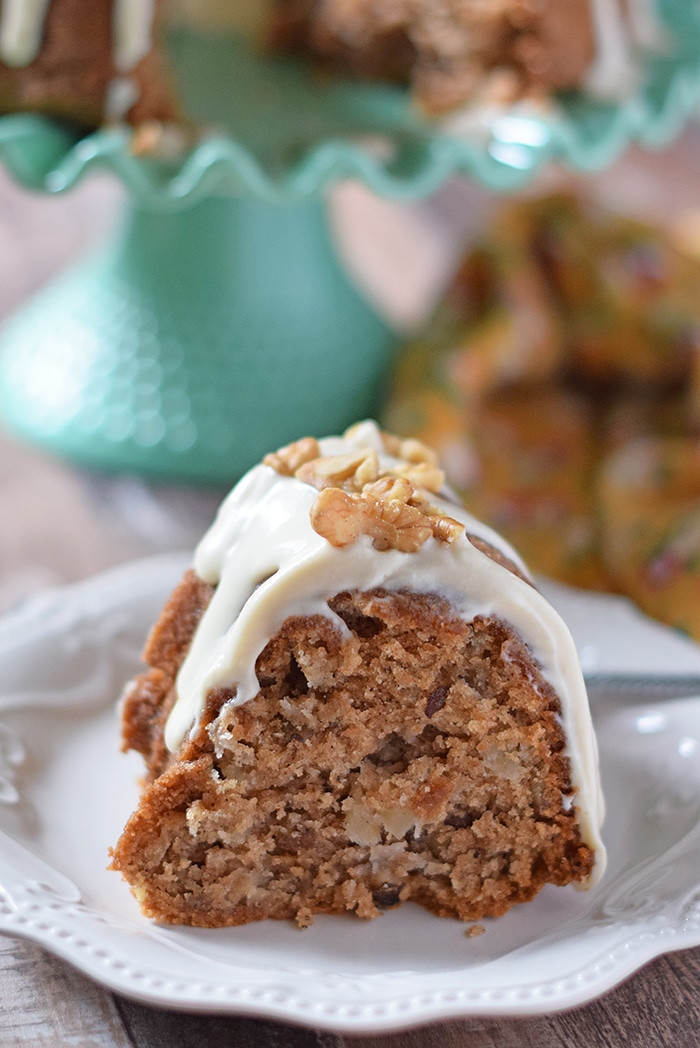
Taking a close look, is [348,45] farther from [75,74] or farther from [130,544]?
[130,544]

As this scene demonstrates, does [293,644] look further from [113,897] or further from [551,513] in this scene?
[551,513]

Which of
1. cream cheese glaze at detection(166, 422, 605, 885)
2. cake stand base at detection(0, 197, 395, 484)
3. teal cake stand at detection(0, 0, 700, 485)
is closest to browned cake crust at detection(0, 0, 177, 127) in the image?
teal cake stand at detection(0, 0, 700, 485)

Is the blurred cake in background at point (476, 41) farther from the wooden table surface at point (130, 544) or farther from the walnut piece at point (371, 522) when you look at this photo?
the walnut piece at point (371, 522)

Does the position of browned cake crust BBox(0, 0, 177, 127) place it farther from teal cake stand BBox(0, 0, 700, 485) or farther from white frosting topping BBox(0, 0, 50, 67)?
teal cake stand BBox(0, 0, 700, 485)

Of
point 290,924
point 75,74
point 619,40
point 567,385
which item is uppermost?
point 75,74

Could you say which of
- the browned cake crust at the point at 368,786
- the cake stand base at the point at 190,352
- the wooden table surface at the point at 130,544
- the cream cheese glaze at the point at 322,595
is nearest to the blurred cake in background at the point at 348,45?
the cake stand base at the point at 190,352

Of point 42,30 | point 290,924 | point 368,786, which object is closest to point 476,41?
point 42,30

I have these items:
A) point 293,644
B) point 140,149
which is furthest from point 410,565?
point 140,149

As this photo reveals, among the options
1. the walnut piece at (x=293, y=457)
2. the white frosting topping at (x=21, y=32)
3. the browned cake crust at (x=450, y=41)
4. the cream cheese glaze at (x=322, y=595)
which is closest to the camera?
the cream cheese glaze at (x=322, y=595)
